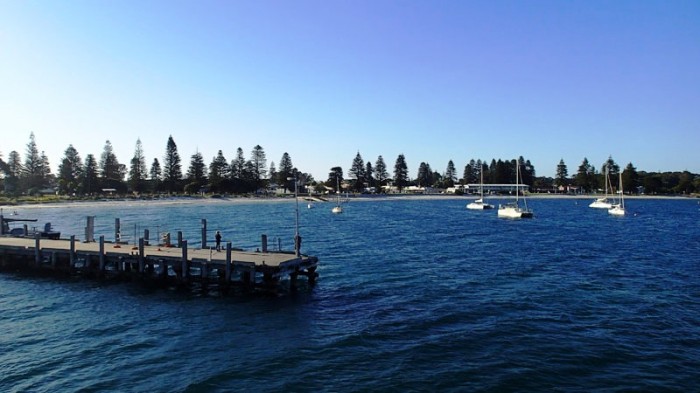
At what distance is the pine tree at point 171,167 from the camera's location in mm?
143625

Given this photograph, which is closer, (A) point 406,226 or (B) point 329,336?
(B) point 329,336

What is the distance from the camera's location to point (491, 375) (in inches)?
573

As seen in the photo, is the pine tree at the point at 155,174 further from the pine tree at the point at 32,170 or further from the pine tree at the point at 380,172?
the pine tree at the point at 380,172

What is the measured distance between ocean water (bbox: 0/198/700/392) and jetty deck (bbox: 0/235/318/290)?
134 centimetres

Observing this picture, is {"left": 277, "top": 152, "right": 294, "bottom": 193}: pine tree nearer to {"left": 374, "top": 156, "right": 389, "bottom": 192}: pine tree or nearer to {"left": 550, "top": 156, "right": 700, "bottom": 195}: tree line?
{"left": 374, "top": 156, "right": 389, "bottom": 192}: pine tree

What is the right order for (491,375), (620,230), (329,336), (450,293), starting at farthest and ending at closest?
(620,230) < (450,293) < (329,336) < (491,375)

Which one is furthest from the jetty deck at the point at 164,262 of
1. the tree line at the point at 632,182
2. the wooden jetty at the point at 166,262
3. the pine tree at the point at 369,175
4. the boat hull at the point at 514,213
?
the tree line at the point at 632,182

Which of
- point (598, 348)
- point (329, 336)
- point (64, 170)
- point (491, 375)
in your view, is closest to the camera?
point (491, 375)

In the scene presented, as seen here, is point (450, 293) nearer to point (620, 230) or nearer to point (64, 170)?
point (620, 230)

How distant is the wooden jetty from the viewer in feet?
82.6

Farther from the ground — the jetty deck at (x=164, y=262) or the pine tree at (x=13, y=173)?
Result: the pine tree at (x=13, y=173)

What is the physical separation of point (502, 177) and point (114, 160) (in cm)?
14561

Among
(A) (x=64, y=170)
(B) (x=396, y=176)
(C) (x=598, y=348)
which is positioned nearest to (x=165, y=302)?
(C) (x=598, y=348)

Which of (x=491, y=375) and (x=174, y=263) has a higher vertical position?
(x=174, y=263)
